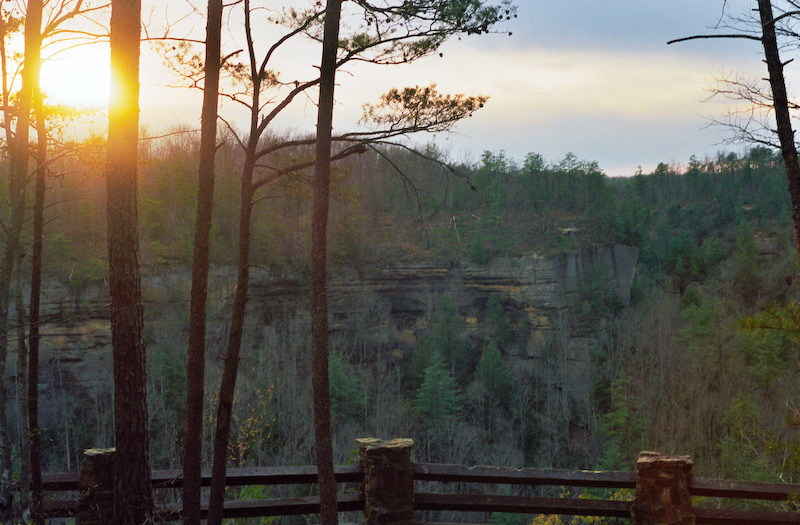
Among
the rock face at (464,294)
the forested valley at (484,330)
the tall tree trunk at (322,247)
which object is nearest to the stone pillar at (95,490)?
the tall tree trunk at (322,247)

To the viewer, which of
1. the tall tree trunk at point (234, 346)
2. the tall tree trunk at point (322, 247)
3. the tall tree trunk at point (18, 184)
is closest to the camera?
the tall tree trunk at point (322, 247)

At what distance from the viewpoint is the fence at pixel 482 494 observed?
4.98 m

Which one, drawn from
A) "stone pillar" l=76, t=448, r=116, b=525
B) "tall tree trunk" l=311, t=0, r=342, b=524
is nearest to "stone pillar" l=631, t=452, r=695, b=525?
"tall tree trunk" l=311, t=0, r=342, b=524

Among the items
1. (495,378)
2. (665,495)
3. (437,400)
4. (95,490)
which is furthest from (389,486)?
(495,378)

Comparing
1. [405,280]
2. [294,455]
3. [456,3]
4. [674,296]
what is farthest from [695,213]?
[456,3]

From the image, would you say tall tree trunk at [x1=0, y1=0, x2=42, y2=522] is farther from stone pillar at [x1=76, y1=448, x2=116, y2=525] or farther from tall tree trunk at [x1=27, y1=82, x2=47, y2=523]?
stone pillar at [x1=76, y1=448, x2=116, y2=525]

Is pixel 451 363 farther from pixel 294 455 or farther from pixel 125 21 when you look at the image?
pixel 125 21

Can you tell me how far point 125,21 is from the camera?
5.14 m

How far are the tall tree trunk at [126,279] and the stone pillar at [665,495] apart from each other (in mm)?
3552

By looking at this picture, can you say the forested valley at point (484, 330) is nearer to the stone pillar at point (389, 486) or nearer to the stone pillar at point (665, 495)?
the stone pillar at point (665, 495)

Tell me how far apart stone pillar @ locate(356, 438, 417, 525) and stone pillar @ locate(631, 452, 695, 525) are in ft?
5.43

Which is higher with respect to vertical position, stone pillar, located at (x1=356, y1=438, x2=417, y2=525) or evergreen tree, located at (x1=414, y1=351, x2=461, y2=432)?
stone pillar, located at (x1=356, y1=438, x2=417, y2=525)

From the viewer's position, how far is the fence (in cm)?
498

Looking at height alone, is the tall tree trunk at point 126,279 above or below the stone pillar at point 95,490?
above
